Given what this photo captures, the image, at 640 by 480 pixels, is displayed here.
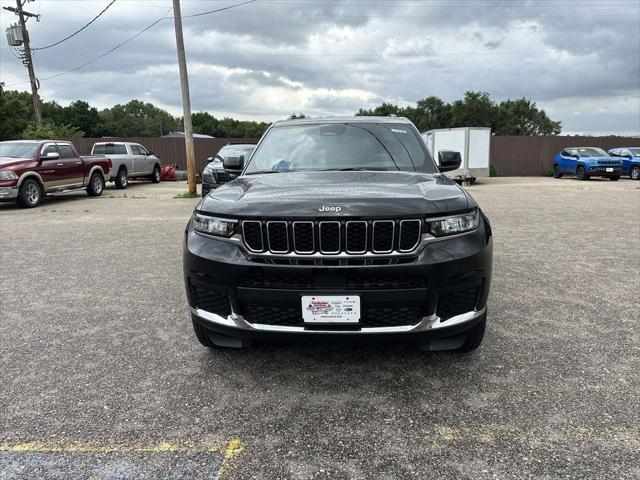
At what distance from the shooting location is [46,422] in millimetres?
2643

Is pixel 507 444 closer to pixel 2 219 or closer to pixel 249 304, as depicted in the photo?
pixel 249 304

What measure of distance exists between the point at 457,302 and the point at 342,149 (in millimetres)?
1862

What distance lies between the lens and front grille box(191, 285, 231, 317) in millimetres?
2779

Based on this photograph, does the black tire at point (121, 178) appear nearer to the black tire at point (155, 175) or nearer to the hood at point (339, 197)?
the black tire at point (155, 175)

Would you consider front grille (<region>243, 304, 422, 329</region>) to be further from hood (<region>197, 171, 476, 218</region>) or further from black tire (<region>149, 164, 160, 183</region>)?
black tire (<region>149, 164, 160, 183</region>)

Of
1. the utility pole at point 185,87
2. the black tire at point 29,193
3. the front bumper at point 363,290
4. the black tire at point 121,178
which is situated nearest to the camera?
the front bumper at point 363,290

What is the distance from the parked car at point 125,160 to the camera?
723 inches

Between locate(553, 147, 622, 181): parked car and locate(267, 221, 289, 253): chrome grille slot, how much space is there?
74.8ft

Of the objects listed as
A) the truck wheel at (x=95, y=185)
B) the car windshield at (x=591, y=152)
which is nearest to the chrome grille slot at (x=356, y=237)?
the truck wheel at (x=95, y=185)

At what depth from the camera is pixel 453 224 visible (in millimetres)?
2773

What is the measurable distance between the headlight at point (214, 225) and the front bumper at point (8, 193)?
11038 millimetres

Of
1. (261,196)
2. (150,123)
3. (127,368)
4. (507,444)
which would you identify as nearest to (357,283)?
(261,196)

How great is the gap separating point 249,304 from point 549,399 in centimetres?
183

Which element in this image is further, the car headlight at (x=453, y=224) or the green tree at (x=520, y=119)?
the green tree at (x=520, y=119)
